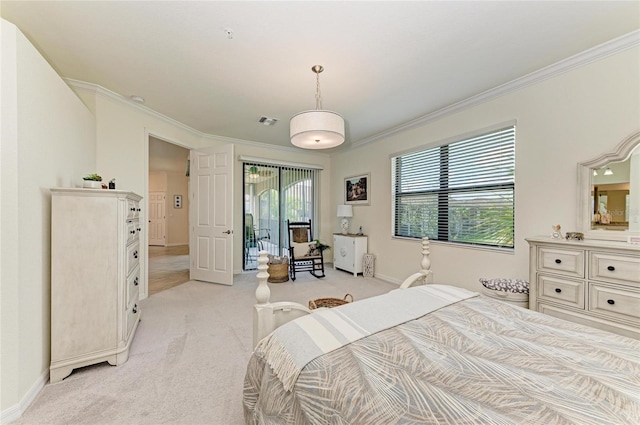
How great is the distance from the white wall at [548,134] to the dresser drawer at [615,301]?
0.74m

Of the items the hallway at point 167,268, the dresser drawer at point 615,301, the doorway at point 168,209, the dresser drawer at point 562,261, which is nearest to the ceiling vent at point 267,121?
the hallway at point 167,268

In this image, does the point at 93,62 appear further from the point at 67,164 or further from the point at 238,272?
the point at 238,272

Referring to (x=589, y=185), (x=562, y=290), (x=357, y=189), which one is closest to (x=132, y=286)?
(x=562, y=290)

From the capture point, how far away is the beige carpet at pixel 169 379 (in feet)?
5.10

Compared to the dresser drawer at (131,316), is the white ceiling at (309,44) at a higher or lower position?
higher

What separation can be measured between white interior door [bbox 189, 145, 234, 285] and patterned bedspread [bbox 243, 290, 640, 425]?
318 centimetres

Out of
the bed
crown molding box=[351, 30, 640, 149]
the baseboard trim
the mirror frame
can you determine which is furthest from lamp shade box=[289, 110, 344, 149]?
the baseboard trim

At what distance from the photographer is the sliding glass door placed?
5371 mm

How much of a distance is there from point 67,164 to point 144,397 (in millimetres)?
2026

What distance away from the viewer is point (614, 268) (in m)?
1.88

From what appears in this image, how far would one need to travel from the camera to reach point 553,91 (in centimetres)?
259

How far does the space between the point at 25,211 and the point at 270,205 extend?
3952mm

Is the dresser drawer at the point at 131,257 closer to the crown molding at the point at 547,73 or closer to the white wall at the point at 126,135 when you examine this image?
the white wall at the point at 126,135

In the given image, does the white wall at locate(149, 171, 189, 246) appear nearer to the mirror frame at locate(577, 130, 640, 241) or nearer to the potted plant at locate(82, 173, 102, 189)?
the potted plant at locate(82, 173, 102, 189)
